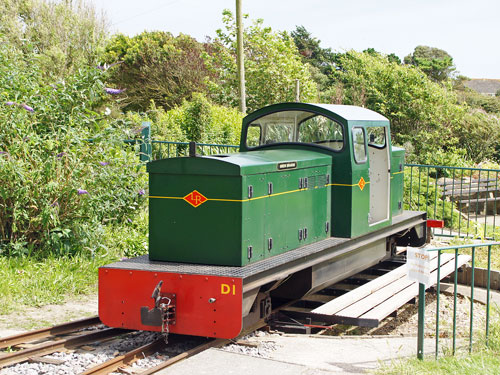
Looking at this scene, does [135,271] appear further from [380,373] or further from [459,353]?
[459,353]

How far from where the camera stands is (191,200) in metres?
6.35

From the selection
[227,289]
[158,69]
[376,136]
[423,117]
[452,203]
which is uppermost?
[158,69]

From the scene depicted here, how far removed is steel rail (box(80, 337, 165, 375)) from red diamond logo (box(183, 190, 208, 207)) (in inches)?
54.3

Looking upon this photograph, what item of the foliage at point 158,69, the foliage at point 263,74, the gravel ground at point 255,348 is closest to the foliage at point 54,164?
the gravel ground at point 255,348

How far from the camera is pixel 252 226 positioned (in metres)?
6.39

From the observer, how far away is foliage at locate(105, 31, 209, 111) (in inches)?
1428

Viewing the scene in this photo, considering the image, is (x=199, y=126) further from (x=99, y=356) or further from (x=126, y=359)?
(x=126, y=359)

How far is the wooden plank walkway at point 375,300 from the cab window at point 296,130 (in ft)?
6.07

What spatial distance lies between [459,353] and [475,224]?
22.8 ft

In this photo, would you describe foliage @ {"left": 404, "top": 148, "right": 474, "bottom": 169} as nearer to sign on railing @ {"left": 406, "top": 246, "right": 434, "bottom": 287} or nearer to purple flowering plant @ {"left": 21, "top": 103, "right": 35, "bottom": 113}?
purple flowering plant @ {"left": 21, "top": 103, "right": 35, "bottom": 113}

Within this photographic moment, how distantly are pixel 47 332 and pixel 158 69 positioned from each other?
32.1 metres

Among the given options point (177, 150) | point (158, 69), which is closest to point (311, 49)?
point (158, 69)

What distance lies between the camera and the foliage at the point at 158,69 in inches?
1428

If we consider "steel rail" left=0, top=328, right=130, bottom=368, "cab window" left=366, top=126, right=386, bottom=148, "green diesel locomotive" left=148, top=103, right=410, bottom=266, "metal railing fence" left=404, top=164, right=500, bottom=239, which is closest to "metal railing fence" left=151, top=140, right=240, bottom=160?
"metal railing fence" left=404, top=164, right=500, bottom=239
